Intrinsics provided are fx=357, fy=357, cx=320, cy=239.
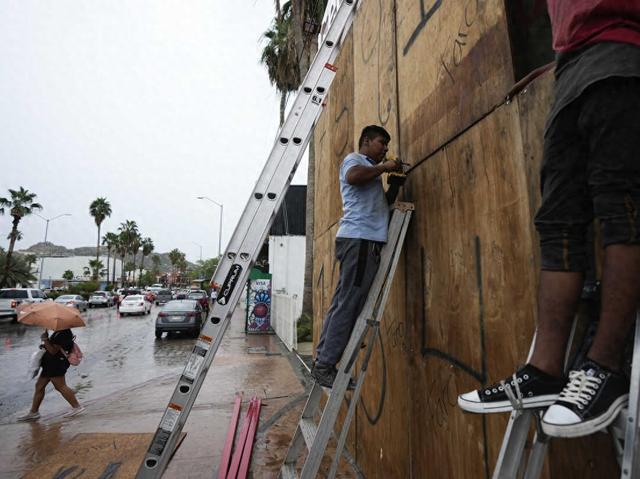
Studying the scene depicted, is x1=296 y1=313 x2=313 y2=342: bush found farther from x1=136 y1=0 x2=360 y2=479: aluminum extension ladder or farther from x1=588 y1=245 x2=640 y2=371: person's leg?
x1=588 y1=245 x2=640 y2=371: person's leg

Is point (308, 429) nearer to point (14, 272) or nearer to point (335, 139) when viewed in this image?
point (335, 139)

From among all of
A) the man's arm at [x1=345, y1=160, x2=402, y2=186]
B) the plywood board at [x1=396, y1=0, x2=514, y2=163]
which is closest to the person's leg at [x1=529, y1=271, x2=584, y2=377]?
the plywood board at [x1=396, y1=0, x2=514, y2=163]

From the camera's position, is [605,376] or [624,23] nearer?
[605,376]

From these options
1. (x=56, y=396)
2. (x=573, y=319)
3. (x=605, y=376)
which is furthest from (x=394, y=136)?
(x=56, y=396)

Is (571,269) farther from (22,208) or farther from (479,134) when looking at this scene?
(22,208)

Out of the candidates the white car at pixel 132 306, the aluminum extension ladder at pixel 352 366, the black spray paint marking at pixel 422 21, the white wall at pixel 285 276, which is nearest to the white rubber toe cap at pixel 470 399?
the aluminum extension ladder at pixel 352 366

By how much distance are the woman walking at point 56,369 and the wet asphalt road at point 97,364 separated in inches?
18.0

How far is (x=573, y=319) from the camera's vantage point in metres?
1.14

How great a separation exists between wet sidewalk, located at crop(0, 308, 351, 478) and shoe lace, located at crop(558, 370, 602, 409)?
3200 mm

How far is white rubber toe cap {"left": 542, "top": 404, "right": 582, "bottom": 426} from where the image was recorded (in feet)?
2.97

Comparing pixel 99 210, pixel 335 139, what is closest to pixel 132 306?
pixel 335 139

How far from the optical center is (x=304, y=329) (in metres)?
11.6

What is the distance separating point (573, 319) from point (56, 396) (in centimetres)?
862

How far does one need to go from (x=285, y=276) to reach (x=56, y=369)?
1172 cm
